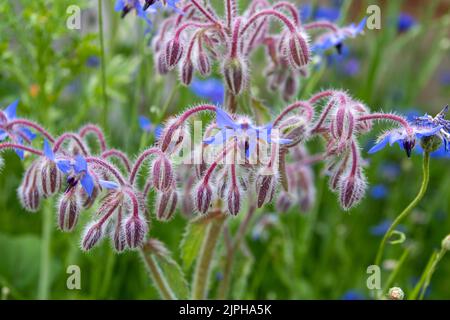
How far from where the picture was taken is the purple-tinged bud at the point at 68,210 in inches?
67.7

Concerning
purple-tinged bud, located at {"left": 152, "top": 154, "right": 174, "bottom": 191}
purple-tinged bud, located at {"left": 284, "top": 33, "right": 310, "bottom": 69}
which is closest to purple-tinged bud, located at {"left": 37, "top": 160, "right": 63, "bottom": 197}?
purple-tinged bud, located at {"left": 152, "top": 154, "right": 174, "bottom": 191}

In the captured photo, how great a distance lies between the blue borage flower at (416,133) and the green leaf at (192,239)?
1.71 ft

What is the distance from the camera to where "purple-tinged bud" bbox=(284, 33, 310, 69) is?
5.94 ft

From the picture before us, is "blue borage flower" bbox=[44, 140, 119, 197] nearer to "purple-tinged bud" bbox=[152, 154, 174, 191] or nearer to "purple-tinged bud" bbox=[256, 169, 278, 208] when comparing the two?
"purple-tinged bud" bbox=[152, 154, 174, 191]

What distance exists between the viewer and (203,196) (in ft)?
5.43

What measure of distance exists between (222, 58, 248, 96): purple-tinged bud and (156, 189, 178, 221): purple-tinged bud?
298 millimetres

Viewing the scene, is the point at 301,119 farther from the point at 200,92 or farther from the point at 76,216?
the point at 200,92

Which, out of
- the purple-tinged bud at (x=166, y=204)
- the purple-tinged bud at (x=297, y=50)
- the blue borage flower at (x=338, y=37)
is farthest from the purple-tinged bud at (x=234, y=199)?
the blue borage flower at (x=338, y=37)

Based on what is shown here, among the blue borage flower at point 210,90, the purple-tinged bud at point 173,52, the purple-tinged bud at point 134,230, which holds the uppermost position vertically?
the blue borage flower at point 210,90

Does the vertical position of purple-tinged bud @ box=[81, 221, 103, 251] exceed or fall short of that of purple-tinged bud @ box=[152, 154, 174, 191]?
it falls short

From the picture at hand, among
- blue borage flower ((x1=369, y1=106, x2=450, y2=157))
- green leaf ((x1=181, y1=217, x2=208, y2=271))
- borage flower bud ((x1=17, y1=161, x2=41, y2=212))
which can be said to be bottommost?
green leaf ((x1=181, y1=217, x2=208, y2=271))

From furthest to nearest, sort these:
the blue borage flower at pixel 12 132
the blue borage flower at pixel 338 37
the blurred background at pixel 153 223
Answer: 1. the blurred background at pixel 153 223
2. the blue borage flower at pixel 338 37
3. the blue borage flower at pixel 12 132

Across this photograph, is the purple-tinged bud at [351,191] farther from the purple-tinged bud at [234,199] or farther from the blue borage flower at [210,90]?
the blue borage flower at [210,90]
